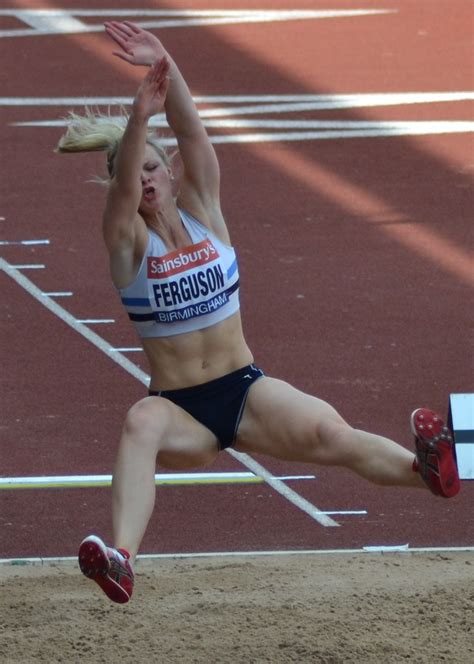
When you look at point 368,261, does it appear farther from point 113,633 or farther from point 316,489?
point 113,633

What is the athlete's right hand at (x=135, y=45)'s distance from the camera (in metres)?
5.59

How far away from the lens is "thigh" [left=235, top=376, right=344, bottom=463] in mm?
5531

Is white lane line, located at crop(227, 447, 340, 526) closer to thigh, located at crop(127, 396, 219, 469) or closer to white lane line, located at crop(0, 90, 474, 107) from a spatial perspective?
thigh, located at crop(127, 396, 219, 469)

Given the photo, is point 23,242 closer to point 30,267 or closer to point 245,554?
point 30,267

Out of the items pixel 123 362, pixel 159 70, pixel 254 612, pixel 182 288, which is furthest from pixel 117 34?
pixel 123 362

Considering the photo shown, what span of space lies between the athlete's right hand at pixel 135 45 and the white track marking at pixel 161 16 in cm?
1017

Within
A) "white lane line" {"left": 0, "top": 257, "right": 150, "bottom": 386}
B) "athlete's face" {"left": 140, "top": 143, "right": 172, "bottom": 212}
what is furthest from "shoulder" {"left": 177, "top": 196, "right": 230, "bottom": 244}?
"white lane line" {"left": 0, "top": 257, "right": 150, "bottom": 386}

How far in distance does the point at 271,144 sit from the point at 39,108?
7.51 ft

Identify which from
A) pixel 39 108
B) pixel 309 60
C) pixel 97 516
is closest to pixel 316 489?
pixel 97 516

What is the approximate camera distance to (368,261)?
435 inches

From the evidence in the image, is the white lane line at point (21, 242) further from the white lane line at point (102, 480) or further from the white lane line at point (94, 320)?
the white lane line at point (102, 480)

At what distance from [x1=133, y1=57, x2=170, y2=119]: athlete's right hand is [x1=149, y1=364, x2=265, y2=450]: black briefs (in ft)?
3.51

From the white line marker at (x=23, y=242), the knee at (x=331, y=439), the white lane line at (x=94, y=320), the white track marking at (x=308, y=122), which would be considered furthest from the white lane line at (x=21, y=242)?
the knee at (x=331, y=439)

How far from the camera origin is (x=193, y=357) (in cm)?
568
